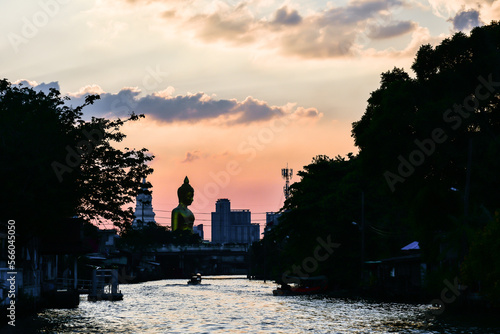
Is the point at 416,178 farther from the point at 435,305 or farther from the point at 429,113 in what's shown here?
the point at 435,305

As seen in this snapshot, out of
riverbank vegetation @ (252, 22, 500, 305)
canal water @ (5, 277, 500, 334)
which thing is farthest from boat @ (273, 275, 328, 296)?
riverbank vegetation @ (252, 22, 500, 305)

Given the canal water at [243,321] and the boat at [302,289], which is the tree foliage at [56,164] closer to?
the canal water at [243,321]

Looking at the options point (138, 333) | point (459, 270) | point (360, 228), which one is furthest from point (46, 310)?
point (360, 228)

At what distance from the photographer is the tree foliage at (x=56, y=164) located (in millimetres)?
44188

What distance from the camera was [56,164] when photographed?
4806 cm

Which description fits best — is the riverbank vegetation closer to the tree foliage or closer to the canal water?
the canal water

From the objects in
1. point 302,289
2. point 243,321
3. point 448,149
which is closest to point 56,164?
point 243,321

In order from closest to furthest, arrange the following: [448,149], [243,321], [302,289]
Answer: [243,321], [448,149], [302,289]

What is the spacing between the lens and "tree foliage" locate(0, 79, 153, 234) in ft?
145

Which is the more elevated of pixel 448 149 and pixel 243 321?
pixel 448 149

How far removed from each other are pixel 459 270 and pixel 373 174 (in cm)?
891

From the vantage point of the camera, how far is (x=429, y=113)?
45062 millimetres

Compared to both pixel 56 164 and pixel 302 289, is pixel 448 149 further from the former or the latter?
pixel 302 289

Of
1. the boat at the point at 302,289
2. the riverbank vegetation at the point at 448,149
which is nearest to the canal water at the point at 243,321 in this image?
the riverbank vegetation at the point at 448,149
